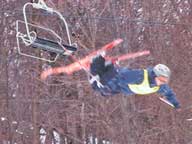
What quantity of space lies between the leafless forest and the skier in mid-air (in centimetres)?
605

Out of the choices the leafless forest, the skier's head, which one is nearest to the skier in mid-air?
the skier's head

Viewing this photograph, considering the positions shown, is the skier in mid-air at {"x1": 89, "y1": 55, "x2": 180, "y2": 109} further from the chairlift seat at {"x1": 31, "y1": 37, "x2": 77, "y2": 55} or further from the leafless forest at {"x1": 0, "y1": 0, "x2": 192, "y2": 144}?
the leafless forest at {"x1": 0, "y1": 0, "x2": 192, "y2": 144}

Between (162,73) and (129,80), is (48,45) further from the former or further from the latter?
(162,73)

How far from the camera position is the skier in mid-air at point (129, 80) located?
677cm

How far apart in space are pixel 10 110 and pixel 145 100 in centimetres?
389

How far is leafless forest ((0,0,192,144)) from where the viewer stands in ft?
46.5

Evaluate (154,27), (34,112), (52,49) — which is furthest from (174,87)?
(52,49)

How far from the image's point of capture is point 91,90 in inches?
571

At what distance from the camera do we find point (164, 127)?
14.4 m

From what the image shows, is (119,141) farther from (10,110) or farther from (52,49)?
(52,49)

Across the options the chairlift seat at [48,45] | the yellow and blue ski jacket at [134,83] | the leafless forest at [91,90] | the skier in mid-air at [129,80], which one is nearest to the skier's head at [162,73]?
the skier in mid-air at [129,80]

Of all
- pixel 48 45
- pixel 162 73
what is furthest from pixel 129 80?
pixel 48 45

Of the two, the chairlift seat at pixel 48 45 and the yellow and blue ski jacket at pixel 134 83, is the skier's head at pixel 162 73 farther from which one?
the chairlift seat at pixel 48 45

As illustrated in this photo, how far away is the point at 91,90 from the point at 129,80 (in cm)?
755
